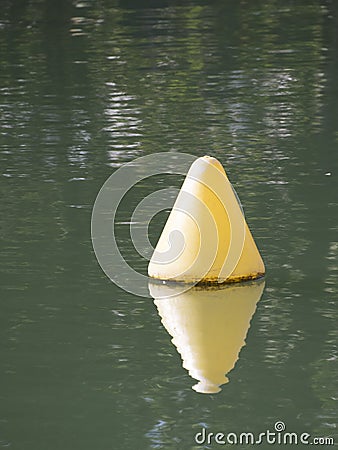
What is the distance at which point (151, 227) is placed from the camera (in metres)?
8.38

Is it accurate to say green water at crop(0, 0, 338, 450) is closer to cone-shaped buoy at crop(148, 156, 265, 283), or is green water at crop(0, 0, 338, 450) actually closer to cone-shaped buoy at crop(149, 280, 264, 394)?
cone-shaped buoy at crop(149, 280, 264, 394)

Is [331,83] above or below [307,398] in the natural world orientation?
below

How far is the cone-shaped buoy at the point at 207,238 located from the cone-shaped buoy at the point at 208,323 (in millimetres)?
81

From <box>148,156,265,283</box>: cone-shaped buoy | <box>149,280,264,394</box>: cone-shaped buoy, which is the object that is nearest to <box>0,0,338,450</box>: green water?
<box>149,280,264,394</box>: cone-shaped buoy

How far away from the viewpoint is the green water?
5227 millimetres

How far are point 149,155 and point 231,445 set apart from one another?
602 centimetres

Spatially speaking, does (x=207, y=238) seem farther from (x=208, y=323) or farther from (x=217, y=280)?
(x=208, y=323)

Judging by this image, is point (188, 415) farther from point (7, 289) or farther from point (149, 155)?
point (149, 155)

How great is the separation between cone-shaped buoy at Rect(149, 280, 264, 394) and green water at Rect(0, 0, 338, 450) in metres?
0.06

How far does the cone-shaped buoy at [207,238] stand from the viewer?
6852 mm

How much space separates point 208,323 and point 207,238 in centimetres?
66

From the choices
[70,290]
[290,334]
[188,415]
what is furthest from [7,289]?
[188,415]

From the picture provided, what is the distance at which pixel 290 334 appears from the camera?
6152 mm

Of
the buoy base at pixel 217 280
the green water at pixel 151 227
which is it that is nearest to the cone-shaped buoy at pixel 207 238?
the buoy base at pixel 217 280
